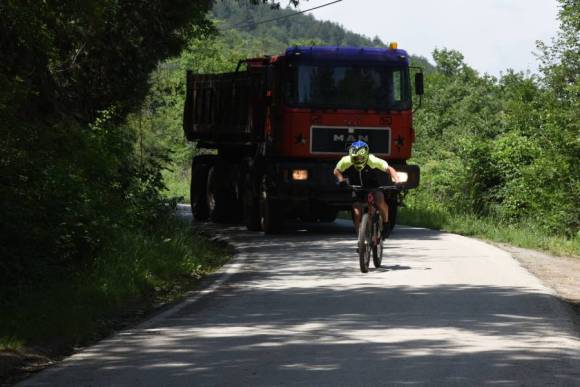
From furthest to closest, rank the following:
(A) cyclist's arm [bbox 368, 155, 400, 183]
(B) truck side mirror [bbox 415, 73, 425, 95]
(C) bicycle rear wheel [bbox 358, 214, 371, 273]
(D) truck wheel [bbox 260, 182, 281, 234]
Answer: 1. (D) truck wheel [bbox 260, 182, 281, 234]
2. (B) truck side mirror [bbox 415, 73, 425, 95]
3. (A) cyclist's arm [bbox 368, 155, 400, 183]
4. (C) bicycle rear wheel [bbox 358, 214, 371, 273]

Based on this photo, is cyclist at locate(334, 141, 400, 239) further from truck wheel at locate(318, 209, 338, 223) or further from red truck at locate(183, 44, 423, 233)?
truck wheel at locate(318, 209, 338, 223)

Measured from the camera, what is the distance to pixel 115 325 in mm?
11141

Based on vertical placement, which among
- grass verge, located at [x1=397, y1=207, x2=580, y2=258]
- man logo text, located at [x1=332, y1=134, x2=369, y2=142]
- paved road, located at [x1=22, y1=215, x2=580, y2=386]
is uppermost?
man logo text, located at [x1=332, y1=134, x2=369, y2=142]

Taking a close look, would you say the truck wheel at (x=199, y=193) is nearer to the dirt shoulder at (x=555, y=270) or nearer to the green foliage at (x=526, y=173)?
the green foliage at (x=526, y=173)

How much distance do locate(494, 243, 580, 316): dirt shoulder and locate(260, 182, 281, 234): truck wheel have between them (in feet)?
13.6

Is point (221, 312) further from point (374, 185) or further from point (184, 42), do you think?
point (184, 42)

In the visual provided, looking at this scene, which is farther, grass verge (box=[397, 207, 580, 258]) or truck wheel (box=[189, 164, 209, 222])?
truck wheel (box=[189, 164, 209, 222])

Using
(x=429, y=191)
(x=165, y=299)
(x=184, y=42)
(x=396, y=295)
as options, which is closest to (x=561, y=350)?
(x=396, y=295)

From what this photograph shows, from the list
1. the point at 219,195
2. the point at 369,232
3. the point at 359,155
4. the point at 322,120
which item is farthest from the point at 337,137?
the point at 369,232

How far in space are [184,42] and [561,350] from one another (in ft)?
55.8

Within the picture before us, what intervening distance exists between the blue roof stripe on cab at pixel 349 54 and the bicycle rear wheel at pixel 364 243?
681 centimetres

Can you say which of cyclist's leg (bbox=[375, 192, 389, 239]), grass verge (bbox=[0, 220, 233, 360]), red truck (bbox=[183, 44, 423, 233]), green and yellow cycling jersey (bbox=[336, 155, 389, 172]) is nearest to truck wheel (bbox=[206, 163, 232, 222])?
red truck (bbox=[183, 44, 423, 233])

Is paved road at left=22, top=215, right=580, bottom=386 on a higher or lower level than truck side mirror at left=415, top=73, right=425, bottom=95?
lower

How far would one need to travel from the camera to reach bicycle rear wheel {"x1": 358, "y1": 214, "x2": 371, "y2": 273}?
15526 millimetres
